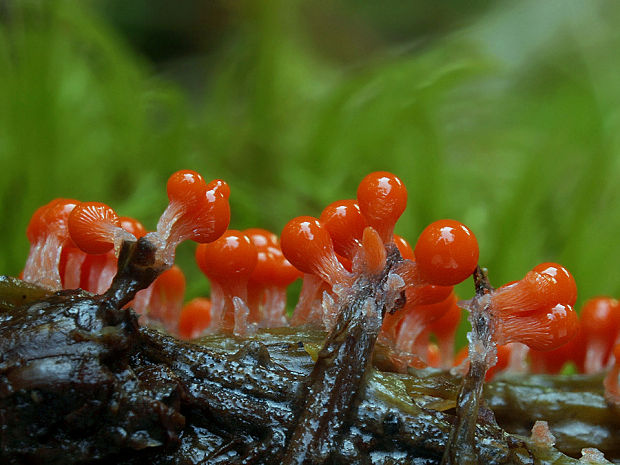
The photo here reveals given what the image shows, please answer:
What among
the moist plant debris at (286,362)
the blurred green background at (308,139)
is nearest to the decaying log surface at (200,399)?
the moist plant debris at (286,362)

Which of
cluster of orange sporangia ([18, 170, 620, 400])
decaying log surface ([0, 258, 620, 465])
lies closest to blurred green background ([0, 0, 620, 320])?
cluster of orange sporangia ([18, 170, 620, 400])

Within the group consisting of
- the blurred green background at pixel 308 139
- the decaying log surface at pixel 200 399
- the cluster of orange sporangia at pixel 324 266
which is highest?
the blurred green background at pixel 308 139

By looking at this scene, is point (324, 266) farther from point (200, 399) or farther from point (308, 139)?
point (308, 139)

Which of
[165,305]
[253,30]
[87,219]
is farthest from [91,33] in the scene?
[87,219]

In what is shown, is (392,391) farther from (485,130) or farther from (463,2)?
(463,2)

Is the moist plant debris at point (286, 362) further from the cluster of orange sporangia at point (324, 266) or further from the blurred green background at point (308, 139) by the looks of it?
the blurred green background at point (308, 139)

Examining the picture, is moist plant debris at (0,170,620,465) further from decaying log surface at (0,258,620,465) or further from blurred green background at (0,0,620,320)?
blurred green background at (0,0,620,320)

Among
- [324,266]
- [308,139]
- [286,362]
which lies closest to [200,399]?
[286,362]
